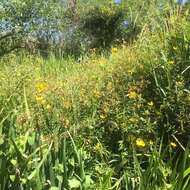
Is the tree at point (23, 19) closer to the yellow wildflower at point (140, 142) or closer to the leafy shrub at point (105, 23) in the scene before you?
the leafy shrub at point (105, 23)

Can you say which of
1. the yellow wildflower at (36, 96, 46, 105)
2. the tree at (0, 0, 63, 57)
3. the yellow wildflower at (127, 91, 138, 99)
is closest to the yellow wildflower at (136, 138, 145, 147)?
the yellow wildflower at (127, 91, 138, 99)

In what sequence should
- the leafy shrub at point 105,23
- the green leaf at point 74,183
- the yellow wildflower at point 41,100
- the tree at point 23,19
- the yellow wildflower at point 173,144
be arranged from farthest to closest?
the leafy shrub at point 105,23 → the tree at point 23,19 → the yellow wildflower at point 41,100 → the yellow wildflower at point 173,144 → the green leaf at point 74,183

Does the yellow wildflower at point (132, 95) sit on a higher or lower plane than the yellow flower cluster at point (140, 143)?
higher

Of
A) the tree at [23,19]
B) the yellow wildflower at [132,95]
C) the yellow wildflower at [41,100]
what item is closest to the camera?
the yellow wildflower at [132,95]

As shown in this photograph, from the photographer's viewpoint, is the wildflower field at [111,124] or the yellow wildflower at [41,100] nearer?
the wildflower field at [111,124]

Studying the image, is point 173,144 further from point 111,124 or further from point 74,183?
point 74,183

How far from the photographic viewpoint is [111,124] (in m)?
4.70

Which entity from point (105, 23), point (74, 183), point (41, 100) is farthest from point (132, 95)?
point (105, 23)

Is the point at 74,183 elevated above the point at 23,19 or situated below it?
above

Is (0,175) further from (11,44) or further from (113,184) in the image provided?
(11,44)

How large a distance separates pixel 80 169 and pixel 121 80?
1801mm

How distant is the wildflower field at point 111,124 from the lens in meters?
3.58

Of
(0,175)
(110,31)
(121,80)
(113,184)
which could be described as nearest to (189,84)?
(121,80)

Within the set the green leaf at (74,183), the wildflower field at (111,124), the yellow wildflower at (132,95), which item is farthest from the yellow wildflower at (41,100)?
the green leaf at (74,183)
